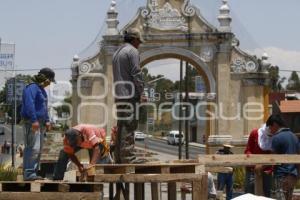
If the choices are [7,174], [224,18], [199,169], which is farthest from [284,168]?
[224,18]

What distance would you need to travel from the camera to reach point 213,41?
113ft

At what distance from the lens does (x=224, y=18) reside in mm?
34438

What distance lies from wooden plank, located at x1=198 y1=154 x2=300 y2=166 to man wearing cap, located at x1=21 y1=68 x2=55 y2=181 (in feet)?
8.54

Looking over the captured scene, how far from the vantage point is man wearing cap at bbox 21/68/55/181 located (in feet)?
35.8

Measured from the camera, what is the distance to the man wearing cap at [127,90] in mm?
11242

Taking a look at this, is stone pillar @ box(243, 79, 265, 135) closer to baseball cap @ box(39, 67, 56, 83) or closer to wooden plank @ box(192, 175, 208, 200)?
baseball cap @ box(39, 67, 56, 83)

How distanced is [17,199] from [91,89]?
2602cm

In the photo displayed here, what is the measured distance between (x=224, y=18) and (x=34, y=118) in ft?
79.9

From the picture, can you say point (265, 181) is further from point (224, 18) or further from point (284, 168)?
point (224, 18)

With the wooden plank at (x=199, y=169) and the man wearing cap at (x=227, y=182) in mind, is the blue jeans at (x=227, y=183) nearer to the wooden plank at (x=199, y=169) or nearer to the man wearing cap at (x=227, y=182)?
the man wearing cap at (x=227, y=182)

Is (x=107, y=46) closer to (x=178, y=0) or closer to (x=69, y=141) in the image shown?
(x=178, y=0)

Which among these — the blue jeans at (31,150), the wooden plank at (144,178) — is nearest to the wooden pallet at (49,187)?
the wooden plank at (144,178)

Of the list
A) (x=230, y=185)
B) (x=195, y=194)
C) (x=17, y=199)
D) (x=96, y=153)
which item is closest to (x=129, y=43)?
(x=96, y=153)

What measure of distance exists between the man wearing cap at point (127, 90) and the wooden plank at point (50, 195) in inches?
97.5
